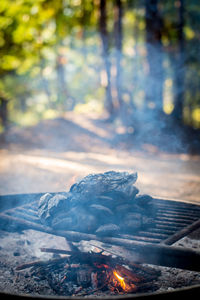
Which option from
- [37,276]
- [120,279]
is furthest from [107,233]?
[37,276]

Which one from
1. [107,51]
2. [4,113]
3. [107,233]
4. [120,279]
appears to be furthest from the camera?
[4,113]

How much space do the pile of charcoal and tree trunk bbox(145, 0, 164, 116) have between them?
30.2 ft

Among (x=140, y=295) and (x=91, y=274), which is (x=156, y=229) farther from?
(x=140, y=295)

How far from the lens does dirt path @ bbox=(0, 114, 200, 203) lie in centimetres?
555

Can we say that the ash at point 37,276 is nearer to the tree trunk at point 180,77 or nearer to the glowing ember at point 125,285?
the glowing ember at point 125,285

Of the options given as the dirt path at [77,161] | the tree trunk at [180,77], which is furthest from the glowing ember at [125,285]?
the tree trunk at [180,77]

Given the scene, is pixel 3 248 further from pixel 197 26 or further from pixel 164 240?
pixel 197 26

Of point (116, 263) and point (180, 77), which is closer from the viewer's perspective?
point (116, 263)

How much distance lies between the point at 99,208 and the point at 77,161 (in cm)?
582

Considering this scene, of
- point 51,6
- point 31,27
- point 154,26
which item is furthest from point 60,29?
point 154,26

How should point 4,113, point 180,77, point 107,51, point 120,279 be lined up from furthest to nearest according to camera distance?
point 4,113
point 180,77
point 107,51
point 120,279

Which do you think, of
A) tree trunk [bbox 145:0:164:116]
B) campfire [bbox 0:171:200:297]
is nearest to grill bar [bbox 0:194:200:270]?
campfire [bbox 0:171:200:297]

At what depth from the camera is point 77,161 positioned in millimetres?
7957

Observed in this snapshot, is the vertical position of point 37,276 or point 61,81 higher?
point 61,81
